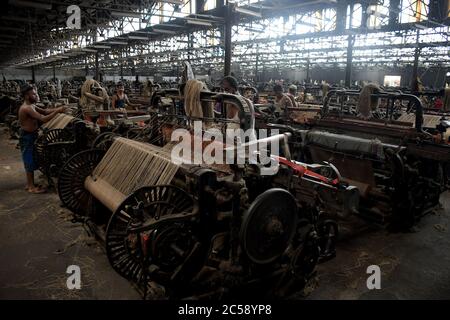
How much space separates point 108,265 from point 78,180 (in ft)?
3.86

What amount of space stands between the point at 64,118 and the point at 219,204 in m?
4.73

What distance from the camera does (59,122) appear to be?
6.31 metres

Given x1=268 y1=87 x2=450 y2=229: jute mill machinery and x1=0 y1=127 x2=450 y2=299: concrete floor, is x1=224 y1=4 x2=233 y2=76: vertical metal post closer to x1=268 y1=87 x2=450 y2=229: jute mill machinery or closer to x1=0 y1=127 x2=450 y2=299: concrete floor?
x1=268 y1=87 x2=450 y2=229: jute mill machinery

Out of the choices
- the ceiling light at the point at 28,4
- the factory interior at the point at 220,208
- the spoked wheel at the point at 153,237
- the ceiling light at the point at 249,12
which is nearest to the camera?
the spoked wheel at the point at 153,237

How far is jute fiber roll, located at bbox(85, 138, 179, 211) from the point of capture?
325 centimetres

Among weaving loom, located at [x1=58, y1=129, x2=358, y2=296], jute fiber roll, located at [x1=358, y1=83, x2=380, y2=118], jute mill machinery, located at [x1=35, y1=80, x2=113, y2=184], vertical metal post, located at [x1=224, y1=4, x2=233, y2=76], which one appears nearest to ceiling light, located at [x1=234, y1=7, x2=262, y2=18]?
vertical metal post, located at [x1=224, y1=4, x2=233, y2=76]

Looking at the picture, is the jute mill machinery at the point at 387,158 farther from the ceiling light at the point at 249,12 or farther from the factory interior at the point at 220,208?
the ceiling light at the point at 249,12

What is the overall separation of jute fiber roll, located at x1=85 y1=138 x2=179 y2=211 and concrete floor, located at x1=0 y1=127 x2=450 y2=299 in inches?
29.4

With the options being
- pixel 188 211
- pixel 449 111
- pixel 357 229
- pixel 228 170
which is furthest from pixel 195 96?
pixel 449 111

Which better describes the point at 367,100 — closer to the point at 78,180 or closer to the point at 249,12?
the point at 78,180

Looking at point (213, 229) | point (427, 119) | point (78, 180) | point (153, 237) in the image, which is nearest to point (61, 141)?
point (78, 180)

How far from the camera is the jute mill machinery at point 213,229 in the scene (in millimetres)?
2629

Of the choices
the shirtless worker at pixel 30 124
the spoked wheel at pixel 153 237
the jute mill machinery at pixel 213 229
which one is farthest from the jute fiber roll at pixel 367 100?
the shirtless worker at pixel 30 124

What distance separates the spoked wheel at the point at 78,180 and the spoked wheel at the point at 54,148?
4.16 ft
